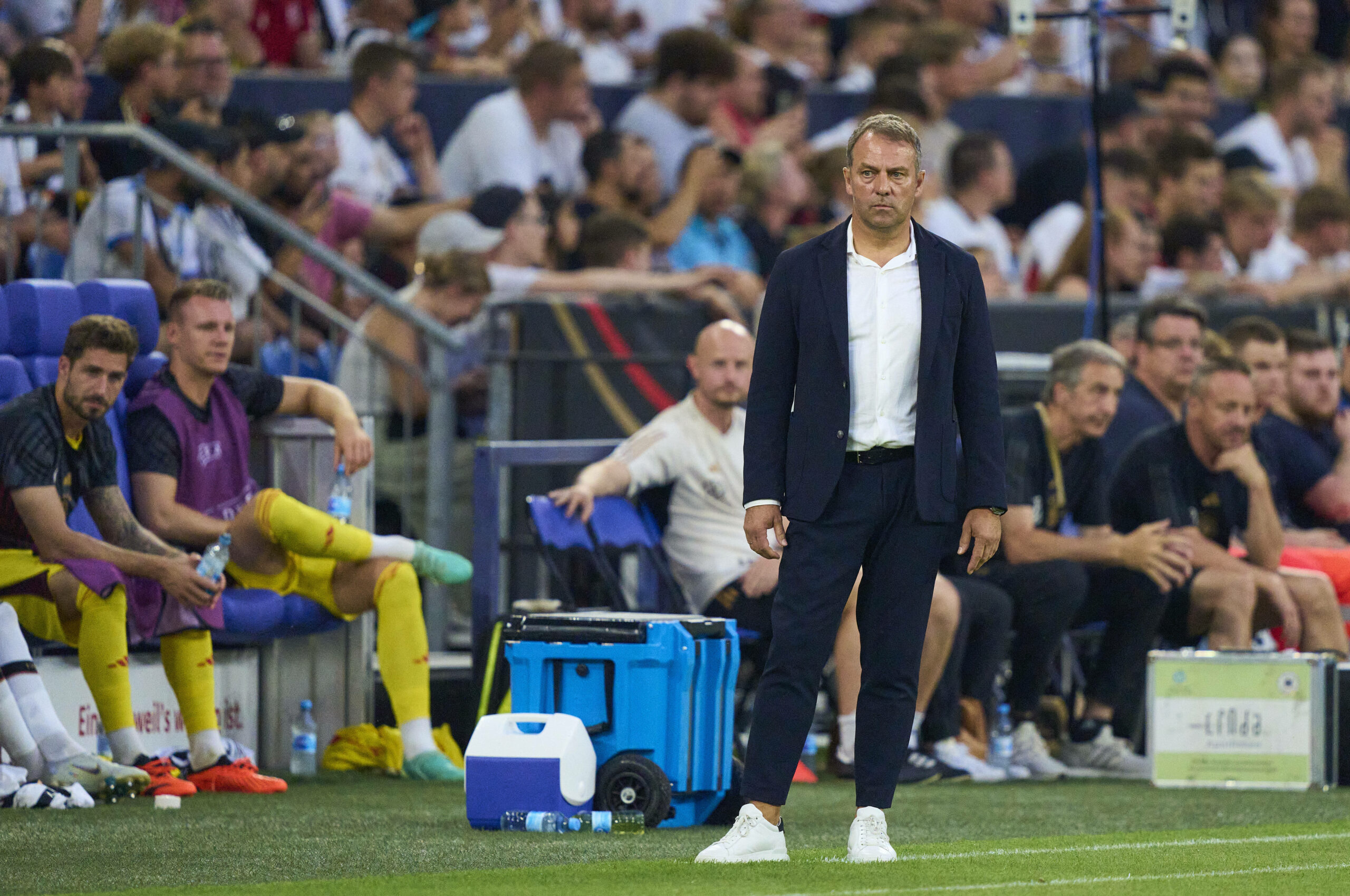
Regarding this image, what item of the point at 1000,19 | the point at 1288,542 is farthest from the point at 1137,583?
the point at 1000,19

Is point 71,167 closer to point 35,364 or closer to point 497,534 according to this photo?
point 35,364

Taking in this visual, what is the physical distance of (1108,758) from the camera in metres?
8.43

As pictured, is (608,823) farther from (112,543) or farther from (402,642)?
(112,543)

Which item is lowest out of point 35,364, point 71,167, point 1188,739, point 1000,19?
point 1188,739

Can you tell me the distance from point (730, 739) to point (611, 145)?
508 centimetres

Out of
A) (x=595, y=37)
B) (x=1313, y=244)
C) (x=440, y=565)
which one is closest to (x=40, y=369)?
(x=440, y=565)

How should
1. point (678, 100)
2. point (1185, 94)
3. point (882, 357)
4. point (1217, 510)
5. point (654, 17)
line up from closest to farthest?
point (882, 357) < point (1217, 510) < point (678, 100) < point (654, 17) < point (1185, 94)

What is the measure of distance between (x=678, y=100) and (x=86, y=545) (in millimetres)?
5683

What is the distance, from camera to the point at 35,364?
7457 millimetres

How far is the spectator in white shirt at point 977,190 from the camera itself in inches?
470

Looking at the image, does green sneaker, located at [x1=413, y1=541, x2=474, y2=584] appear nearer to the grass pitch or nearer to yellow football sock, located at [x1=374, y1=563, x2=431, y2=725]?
yellow football sock, located at [x1=374, y1=563, x2=431, y2=725]

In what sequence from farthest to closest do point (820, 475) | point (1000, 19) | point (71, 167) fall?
point (1000, 19), point (71, 167), point (820, 475)

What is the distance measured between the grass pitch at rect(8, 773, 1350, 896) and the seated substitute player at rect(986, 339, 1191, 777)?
1.03 meters

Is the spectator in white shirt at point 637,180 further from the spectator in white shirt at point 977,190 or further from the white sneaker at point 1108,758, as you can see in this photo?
the white sneaker at point 1108,758
